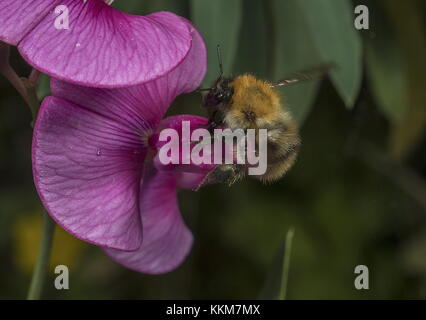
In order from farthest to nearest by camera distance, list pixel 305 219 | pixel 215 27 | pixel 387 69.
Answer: pixel 305 219 < pixel 387 69 < pixel 215 27

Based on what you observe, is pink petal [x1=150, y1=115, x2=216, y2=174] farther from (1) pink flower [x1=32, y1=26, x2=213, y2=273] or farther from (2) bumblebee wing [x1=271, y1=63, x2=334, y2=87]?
(2) bumblebee wing [x1=271, y1=63, x2=334, y2=87]

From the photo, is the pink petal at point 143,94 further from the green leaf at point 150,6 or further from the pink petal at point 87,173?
the green leaf at point 150,6

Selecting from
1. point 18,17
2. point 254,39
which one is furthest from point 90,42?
point 254,39

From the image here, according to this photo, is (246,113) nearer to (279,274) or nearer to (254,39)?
(279,274)

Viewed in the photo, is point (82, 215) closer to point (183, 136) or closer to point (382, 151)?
point (183, 136)

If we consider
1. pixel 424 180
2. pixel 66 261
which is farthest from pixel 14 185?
pixel 424 180

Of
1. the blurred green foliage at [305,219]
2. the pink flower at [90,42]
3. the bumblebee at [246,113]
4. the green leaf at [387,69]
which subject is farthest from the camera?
the blurred green foliage at [305,219]

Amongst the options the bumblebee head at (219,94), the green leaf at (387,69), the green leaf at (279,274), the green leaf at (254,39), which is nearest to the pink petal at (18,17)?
the bumblebee head at (219,94)
